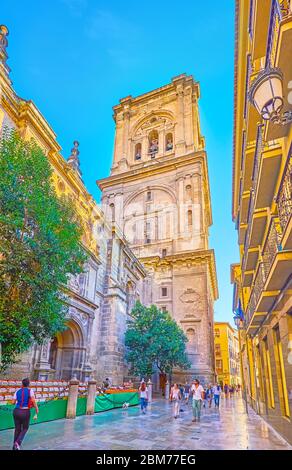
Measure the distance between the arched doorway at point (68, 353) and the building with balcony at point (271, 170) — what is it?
8709 millimetres

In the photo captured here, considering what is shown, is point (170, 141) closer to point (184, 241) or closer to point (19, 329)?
point (184, 241)

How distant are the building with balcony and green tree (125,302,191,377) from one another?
9.01 m

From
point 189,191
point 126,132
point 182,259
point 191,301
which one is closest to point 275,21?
point 191,301

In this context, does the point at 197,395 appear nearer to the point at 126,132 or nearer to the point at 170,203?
the point at 170,203

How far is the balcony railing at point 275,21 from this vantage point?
14.0 feet

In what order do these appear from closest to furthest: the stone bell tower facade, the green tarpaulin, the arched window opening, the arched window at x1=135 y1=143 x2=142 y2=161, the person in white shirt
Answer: the green tarpaulin, the person in white shirt, the stone bell tower facade, the arched window opening, the arched window at x1=135 y1=143 x2=142 y2=161

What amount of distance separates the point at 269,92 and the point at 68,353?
15005 millimetres

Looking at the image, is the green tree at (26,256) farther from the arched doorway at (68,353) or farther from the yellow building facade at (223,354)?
the yellow building facade at (223,354)

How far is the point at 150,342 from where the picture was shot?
19.8 metres

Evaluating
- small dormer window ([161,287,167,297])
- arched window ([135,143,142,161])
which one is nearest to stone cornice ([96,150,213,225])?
arched window ([135,143,142,161])

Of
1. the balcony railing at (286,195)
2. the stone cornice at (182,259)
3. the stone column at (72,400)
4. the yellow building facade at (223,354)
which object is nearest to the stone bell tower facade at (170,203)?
the stone cornice at (182,259)

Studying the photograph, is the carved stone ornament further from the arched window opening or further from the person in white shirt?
the person in white shirt

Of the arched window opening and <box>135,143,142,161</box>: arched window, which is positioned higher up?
<box>135,143,142,161</box>: arched window

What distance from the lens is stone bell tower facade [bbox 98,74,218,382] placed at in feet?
94.9
